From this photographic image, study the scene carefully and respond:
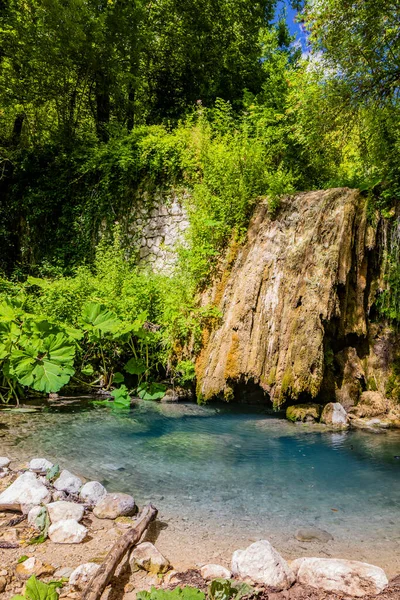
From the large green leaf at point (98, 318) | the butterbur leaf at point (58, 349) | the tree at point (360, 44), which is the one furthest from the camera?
the tree at point (360, 44)

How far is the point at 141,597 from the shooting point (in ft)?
5.85

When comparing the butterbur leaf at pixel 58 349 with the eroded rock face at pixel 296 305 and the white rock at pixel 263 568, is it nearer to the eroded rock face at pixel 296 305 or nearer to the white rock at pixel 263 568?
the eroded rock face at pixel 296 305

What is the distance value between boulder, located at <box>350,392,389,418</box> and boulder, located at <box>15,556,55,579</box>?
178 inches

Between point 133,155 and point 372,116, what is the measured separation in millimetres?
5151

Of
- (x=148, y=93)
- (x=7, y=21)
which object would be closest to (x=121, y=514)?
(x=7, y=21)

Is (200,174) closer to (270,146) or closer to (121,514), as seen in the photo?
(270,146)

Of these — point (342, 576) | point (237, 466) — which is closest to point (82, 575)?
point (342, 576)

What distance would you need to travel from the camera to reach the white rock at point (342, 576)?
193cm

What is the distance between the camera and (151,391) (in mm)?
6258

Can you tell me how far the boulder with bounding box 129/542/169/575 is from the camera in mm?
2090

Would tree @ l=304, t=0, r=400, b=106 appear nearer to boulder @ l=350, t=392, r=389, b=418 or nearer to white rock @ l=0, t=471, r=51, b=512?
boulder @ l=350, t=392, r=389, b=418

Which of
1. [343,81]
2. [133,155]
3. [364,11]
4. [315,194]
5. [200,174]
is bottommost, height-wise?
[315,194]

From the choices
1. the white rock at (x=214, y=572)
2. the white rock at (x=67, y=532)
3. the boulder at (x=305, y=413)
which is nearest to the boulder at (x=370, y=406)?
the boulder at (x=305, y=413)

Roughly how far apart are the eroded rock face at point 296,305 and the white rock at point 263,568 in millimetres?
3546
